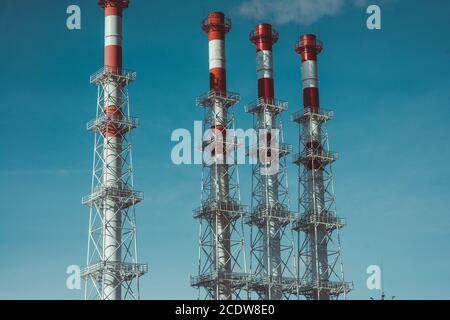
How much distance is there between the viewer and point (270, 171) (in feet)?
348

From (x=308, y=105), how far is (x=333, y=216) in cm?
1353

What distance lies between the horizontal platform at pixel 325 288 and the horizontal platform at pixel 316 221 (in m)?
6.33

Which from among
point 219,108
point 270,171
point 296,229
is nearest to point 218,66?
point 219,108

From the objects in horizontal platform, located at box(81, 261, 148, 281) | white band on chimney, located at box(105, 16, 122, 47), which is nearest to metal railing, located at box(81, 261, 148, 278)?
horizontal platform, located at box(81, 261, 148, 281)

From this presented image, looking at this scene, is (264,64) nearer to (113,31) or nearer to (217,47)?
(217,47)

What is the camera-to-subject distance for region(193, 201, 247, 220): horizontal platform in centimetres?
9606

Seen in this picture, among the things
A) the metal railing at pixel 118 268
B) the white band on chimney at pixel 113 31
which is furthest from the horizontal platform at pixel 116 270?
the white band on chimney at pixel 113 31

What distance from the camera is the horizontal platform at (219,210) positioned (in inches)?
3782

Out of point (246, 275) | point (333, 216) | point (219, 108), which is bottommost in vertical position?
point (246, 275)

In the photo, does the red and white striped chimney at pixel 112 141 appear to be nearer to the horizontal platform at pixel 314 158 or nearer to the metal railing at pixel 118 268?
the metal railing at pixel 118 268

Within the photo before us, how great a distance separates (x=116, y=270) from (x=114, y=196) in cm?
685
